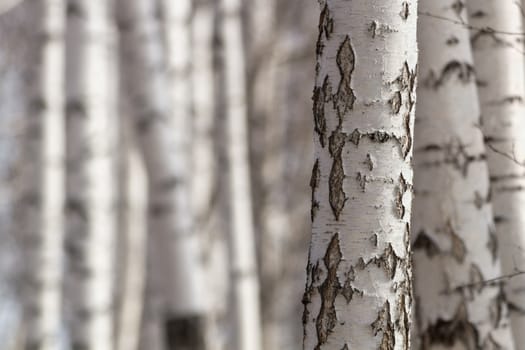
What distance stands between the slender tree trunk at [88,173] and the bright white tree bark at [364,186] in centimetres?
272

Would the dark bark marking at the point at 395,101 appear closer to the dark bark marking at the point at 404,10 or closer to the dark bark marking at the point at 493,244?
the dark bark marking at the point at 404,10

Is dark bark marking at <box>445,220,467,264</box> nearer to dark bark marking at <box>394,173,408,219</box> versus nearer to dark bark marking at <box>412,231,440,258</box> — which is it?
dark bark marking at <box>412,231,440,258</box>

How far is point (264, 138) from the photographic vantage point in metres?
11.4

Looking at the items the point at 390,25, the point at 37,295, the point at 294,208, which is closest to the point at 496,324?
the point at 390,25

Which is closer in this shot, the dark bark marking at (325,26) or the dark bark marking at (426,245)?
the dark bark marking at (325,26)

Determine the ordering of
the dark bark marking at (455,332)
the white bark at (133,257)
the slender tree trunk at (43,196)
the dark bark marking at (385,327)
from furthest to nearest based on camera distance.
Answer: the white bark at (133,257) → the slender tree trunk at (43,196) → the dark bark marking at (455,332) → the dark bark marking at (385,327)

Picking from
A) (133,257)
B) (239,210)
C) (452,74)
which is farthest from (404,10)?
(133,257)

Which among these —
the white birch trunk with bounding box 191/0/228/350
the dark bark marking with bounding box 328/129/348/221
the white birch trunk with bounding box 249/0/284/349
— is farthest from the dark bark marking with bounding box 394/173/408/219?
the white birch trunk with bounding box 249/0/284/349

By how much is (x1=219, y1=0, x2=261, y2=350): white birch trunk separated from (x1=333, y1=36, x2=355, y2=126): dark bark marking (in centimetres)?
457

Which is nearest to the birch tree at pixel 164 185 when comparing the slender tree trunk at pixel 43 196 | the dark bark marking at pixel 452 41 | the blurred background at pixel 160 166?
the blurred background at pixel 160 166

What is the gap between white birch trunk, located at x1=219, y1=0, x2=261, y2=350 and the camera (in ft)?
22.4

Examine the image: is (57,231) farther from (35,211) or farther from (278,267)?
(278,267)

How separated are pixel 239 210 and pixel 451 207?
370cm

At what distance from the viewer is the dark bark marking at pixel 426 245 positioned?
334 cm
